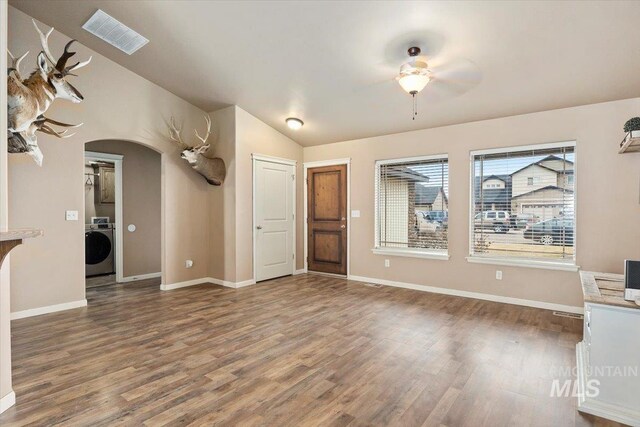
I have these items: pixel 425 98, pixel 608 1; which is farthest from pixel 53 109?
pixel 608 1

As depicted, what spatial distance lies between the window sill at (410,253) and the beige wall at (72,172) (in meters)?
3.30

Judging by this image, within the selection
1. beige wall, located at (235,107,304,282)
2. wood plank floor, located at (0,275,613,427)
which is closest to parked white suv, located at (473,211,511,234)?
wood plank floor, located at (0,275,613,427)

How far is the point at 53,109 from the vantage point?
4043 millimetres

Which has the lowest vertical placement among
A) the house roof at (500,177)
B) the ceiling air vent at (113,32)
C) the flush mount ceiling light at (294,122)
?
the house roof at (500,177)

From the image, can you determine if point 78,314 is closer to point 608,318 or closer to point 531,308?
point 608,318

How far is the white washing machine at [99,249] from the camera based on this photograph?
603 cm

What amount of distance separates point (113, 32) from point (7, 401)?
3736 mm

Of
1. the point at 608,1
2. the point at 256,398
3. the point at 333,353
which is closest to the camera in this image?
the point at 256,398

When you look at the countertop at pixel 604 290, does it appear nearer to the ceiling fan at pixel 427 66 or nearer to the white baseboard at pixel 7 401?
the ceiling fan at pixel 427 66

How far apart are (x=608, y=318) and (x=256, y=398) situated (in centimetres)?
232

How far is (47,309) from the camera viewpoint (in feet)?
13.2

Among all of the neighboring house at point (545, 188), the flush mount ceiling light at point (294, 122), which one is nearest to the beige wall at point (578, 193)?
the neighboring house at point (545, 188)

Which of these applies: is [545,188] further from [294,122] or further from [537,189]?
[294,122]

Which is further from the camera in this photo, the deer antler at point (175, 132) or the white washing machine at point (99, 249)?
the white washing machine at point (99, 249)
